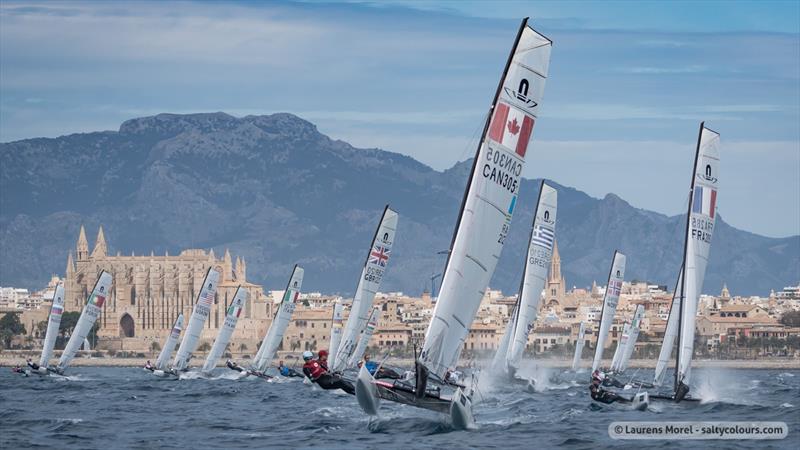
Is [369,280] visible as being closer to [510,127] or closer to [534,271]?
[534,271]

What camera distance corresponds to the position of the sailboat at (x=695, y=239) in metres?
42.9

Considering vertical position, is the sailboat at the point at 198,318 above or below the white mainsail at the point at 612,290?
below

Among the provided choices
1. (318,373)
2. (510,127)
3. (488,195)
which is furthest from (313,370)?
(510,127)

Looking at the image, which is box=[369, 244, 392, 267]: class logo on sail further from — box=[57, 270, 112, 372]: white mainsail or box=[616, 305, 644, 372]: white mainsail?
box=[57, 270, 112, 372]: white mainsail

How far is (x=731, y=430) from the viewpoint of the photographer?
121 ft

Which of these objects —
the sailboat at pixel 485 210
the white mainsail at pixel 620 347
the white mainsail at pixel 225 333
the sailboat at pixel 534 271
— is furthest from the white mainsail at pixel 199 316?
the sailboat at pixel 485 210

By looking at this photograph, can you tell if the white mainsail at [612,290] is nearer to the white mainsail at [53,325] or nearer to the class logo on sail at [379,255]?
the class logo on sail at [379,255]

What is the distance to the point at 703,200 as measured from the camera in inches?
1699

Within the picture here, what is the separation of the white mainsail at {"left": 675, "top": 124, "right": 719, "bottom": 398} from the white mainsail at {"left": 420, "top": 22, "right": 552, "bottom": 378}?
1039 cm

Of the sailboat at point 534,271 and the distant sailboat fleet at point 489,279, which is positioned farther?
the sailboat at point 534,271

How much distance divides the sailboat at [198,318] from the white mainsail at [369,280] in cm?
1470

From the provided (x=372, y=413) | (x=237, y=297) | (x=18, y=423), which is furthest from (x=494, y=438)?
(x=237, y=297)

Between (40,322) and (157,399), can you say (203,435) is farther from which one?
(40,322)

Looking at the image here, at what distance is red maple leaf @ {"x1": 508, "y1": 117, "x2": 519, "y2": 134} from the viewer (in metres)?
33.0
